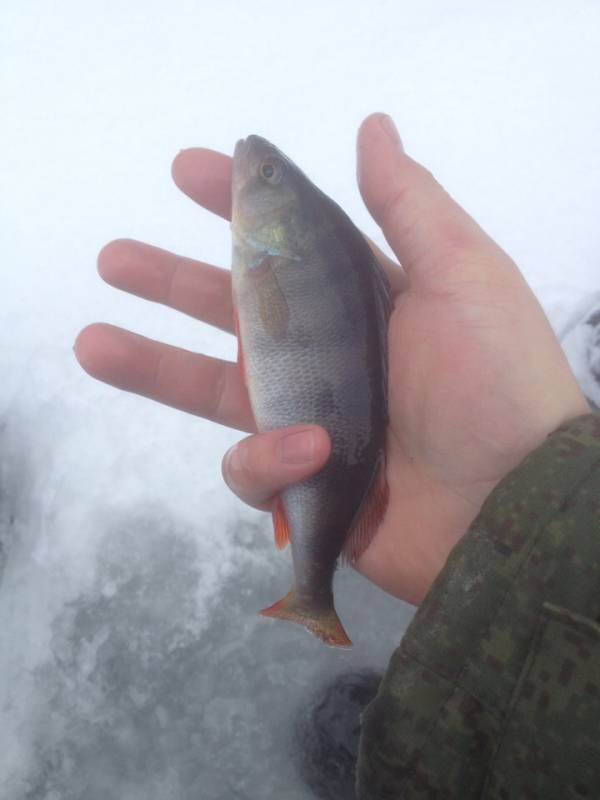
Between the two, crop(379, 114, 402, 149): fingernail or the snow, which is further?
the snow

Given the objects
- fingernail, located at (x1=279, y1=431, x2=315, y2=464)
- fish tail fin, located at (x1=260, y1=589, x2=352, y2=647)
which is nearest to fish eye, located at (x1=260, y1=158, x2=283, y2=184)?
fingernail, located at (x1=279, y1=431, x2=315, y2=464)

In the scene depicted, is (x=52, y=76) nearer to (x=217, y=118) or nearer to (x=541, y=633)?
(x=217, y=118)

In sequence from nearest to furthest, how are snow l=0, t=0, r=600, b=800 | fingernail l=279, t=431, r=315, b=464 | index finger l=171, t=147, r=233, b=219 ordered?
fingernail l=279, t=431, r=315, b=464 < index finger l=171, t=147, r=233, b=219 < snow l=0, t=0, r=600, b=800

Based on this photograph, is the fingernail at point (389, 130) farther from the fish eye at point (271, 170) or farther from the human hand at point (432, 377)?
the fish eye at point (271, 170)

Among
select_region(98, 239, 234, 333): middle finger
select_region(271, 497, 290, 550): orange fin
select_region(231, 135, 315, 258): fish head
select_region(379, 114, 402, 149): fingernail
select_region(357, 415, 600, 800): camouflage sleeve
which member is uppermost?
select_region(379, 114, 402, 149): fingernail

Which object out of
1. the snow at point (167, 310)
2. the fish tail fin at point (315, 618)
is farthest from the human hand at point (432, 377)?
the snow at point (167, 310)

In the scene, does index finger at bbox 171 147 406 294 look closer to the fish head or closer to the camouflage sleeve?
the fish head

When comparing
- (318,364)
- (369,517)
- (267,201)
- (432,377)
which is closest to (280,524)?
(369,517)
